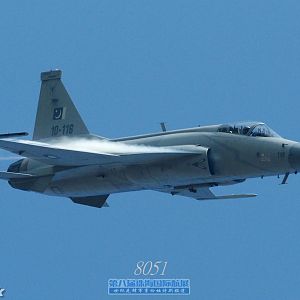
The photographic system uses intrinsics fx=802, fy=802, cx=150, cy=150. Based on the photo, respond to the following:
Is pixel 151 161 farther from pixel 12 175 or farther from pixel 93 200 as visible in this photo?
pixel 12 175

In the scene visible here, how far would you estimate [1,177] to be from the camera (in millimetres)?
24703

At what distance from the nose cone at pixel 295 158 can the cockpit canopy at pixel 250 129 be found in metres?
0.91

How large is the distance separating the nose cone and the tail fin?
759 cm

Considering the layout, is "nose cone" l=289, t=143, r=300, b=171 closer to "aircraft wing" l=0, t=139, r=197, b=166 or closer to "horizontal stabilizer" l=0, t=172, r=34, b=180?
"aircraft wing" l=0, t=139, r=197, b=166

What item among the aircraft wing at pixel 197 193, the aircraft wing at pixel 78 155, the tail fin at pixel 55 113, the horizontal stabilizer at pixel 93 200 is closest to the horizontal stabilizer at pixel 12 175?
the aircraft wing at pixel 78 155

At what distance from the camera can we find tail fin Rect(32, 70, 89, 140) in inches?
1021

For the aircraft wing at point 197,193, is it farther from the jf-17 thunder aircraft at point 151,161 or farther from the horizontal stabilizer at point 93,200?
the horizontal stabilizer at point 93,200

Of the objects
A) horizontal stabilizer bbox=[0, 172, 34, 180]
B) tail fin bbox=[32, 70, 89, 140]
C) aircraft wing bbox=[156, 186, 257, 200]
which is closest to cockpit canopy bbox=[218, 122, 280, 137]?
aircraft wing bbox=[156, 186, 257, 200]

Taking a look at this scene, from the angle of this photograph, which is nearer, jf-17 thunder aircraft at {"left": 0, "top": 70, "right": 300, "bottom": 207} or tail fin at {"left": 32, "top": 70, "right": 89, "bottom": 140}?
jf-17 thunder aircraft at {"left": 0, "top": 70, "right": 300, "bottom": 207}

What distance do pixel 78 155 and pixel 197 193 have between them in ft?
15.4

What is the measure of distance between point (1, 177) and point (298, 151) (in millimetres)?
9422

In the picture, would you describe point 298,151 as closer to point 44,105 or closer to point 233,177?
point 233,177

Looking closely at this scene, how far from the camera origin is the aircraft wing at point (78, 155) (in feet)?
71.0

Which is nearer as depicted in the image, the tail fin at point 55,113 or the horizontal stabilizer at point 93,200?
the horizontal stabilizer at point 93,200
